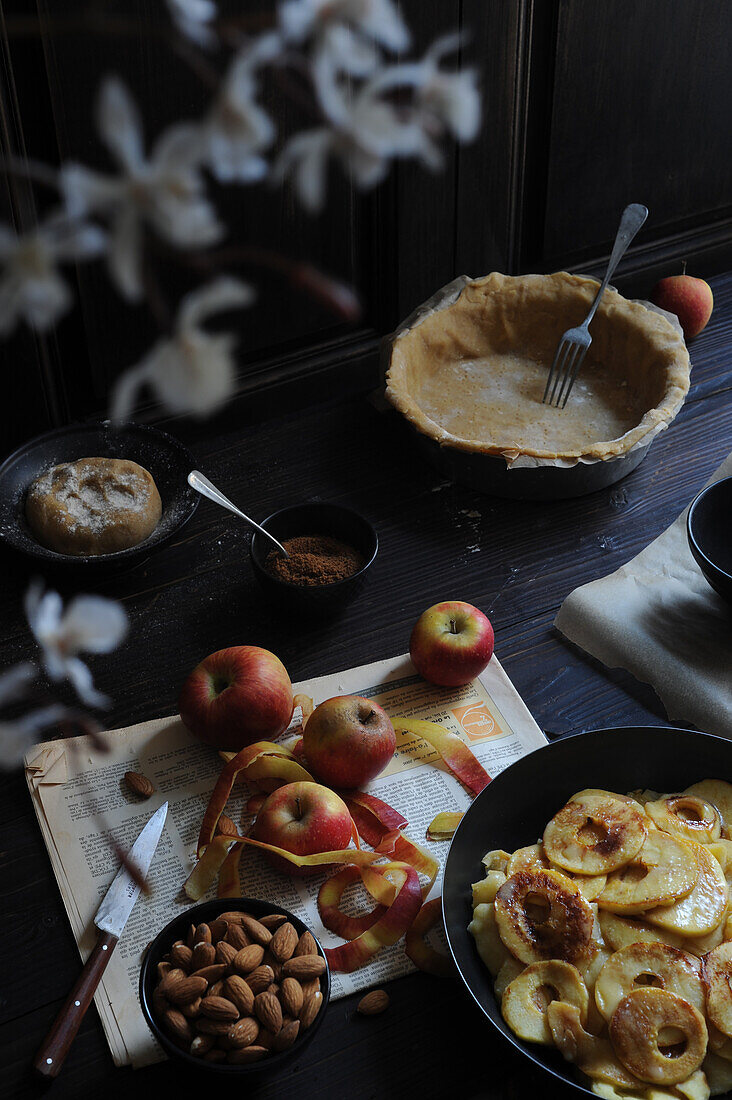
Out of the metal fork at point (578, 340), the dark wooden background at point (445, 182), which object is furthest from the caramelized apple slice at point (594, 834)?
the dark wooden background at point (445, 182)

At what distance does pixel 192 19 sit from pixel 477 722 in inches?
35.7

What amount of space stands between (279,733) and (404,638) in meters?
0.21

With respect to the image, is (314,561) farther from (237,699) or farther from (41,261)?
(41,261)

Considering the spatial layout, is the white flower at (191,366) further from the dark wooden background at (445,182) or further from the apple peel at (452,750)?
the dark wooden background at (445,182)

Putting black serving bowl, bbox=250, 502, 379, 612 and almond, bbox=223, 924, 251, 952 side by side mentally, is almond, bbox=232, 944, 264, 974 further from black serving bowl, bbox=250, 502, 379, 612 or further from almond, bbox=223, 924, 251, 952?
black serving bowl, bbox=250, 502, 379, 612

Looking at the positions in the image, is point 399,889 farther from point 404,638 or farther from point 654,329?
point 654,329

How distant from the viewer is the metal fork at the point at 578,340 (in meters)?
1.40

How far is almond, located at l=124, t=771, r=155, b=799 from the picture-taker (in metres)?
0.95

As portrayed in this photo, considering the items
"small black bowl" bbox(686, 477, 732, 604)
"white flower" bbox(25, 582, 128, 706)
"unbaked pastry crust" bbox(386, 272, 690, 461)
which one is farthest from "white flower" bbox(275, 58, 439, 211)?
"unbaked pastry crust" bbox(386, 272, 690, 461)

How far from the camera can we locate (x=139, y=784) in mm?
Result: 954

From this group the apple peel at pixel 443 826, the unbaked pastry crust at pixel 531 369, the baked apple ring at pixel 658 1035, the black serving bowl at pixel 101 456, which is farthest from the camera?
the unbaked pastry crust at pixel 531 369

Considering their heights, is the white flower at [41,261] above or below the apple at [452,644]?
above

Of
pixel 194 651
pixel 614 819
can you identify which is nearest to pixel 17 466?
pixel 194 651

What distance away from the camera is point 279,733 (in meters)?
1.00
